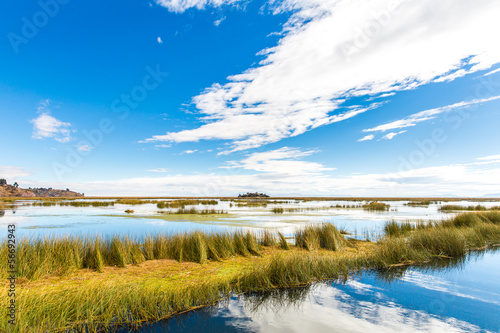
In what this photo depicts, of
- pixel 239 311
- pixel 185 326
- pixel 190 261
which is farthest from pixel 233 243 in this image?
pixel 185 326

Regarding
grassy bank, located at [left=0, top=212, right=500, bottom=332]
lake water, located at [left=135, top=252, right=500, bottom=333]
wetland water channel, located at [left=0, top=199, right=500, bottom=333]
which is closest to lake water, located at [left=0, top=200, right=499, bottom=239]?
grassy bank, located at [left=0, top=212, right=500, bottom=332]

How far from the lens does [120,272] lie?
8.43m

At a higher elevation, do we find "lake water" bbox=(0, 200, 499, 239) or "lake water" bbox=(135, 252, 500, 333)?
"lake water" bbox=(0, 200, 499, 239)

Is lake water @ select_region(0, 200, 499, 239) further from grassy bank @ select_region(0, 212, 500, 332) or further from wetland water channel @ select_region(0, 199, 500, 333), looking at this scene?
wetland water channel @ select_region(0, 199, 500, 333)

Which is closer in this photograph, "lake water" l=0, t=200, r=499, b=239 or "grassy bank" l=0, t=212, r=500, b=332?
"grassy bank" l=0, t=212, r=500, b=332

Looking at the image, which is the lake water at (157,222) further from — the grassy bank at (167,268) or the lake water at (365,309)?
the lake water at (365,309)

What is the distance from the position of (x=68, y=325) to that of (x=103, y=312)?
23.4 inches

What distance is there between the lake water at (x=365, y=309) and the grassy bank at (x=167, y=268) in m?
0.53

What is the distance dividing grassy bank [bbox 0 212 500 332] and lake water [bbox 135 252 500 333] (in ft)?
1.74

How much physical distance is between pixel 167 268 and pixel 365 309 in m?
6.48

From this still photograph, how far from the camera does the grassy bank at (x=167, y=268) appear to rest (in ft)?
17.3

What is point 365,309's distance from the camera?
6.35 metres

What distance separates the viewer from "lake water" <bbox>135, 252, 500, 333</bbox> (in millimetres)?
5474

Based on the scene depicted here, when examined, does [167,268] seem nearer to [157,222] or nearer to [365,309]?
[365,309]
